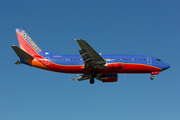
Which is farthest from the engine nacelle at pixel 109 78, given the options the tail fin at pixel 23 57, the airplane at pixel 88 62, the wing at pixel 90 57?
the tail fin at pixel 23 57

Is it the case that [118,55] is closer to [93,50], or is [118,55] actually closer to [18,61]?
[93,50]

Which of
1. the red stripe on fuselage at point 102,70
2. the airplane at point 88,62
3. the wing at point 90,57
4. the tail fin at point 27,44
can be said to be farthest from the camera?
the tail fin at point 27,44

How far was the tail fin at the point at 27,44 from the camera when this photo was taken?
6116 centimetres

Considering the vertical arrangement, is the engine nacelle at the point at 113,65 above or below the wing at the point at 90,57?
below

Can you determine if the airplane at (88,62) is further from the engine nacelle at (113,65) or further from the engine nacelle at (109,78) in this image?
the engine nacelle at (109,78)

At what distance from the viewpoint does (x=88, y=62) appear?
57.4 metres

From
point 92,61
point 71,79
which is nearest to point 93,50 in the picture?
point 92,61

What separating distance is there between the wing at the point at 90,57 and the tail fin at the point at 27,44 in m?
10.7

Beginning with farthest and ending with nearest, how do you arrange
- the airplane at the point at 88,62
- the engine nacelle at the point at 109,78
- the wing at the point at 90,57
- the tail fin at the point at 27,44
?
the engine nacelle at the point at 109,78 < the tail fin at the point at 27,44 < the airplane at the point at 88,62 < the wing at the point at 90,57

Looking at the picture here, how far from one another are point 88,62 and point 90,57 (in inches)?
48.1

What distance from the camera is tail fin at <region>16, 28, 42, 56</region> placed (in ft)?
201

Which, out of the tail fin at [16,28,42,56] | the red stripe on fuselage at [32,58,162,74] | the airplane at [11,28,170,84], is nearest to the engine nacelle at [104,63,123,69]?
the airplane at [11,28,170,84]

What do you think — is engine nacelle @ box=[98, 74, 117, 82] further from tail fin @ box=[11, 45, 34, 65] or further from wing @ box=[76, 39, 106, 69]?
tail fin @ box=[11, 45, 34, 65]

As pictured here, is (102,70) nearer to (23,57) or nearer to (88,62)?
(88,62)
